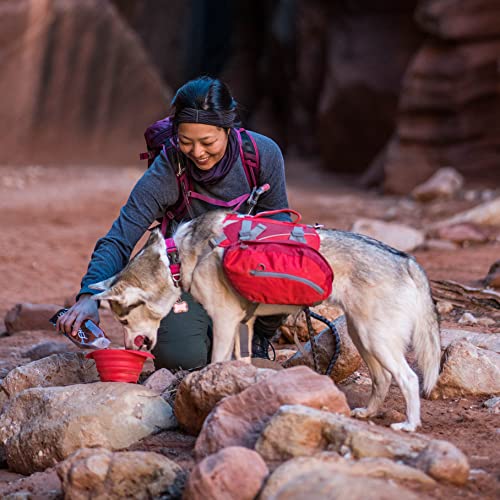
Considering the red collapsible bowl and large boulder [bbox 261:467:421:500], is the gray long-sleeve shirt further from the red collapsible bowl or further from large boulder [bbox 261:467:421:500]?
large boulder [bbox 261:467:421:500]

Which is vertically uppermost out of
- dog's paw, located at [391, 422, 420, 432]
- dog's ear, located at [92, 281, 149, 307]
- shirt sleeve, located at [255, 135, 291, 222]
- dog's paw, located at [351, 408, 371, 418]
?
shirt sleeve, located at [255, 135, 291, 222]

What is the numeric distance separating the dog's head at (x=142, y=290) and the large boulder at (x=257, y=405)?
877 millimetres

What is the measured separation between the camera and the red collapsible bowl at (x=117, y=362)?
3759 mm

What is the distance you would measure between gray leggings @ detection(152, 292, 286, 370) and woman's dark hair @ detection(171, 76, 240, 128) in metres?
1.12

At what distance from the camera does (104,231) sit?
1103 centimetres

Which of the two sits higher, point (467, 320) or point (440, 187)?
point (440, 187)

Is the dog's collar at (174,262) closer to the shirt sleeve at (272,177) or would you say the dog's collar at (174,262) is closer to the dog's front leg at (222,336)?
the dog's front leg at (222,336)

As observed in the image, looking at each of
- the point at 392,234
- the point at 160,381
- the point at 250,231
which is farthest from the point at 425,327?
the point at 392,234

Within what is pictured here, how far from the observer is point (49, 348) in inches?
211

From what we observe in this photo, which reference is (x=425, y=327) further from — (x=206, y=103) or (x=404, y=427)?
(x=206, y=103)

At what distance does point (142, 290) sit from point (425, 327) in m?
1.38

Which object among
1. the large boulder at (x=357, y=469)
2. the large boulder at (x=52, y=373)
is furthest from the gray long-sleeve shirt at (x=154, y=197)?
the large boulder at (x=357, y=469)

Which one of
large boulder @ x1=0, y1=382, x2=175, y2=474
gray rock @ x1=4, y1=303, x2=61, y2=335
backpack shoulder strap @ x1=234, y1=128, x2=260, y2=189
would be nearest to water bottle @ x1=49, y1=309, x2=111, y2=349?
large boulder @ x1=0, y1=382, x2=175, y2=474

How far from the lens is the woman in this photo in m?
3.98
